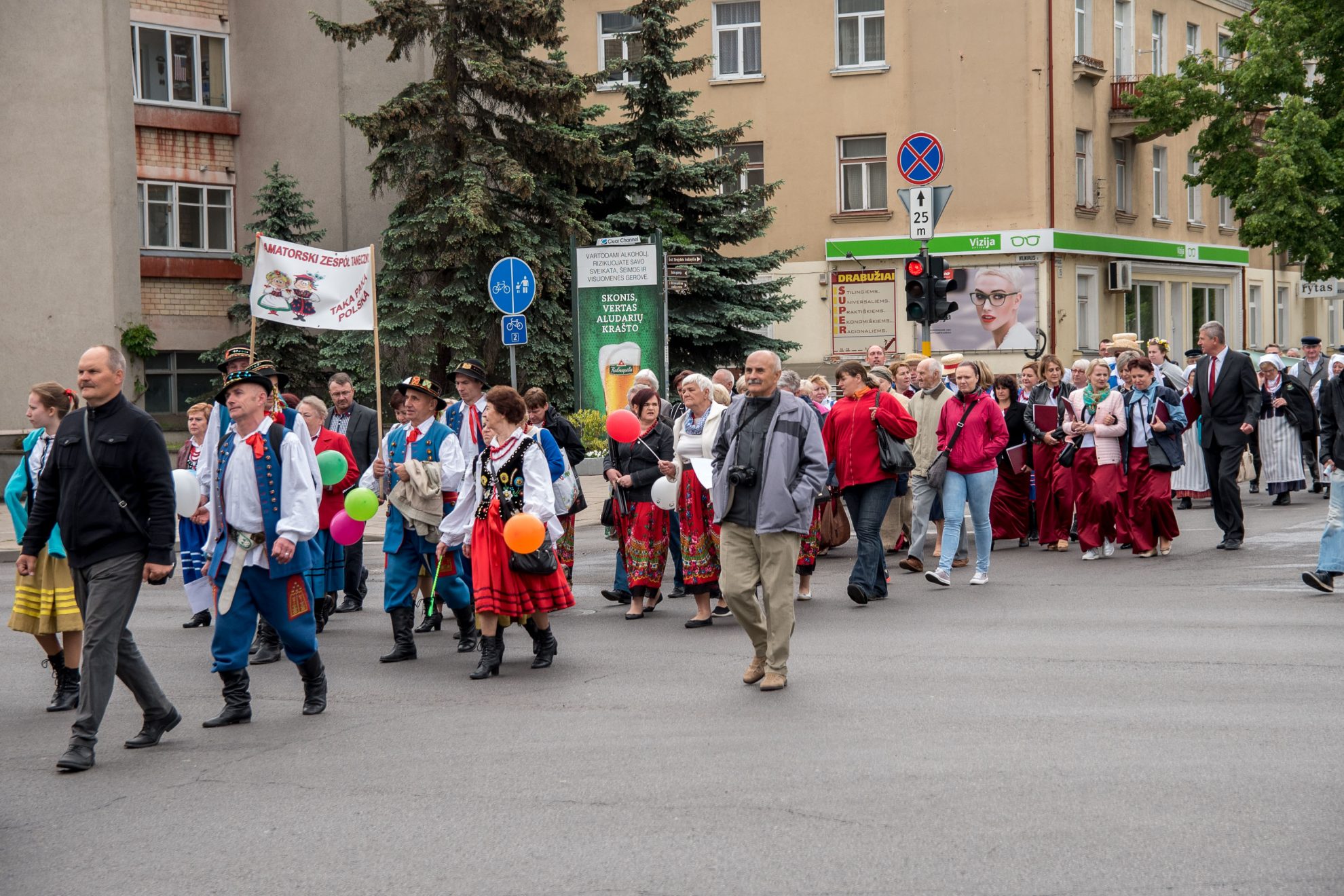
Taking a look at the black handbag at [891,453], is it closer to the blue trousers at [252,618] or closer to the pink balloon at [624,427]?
the pink balloon at [624,427]

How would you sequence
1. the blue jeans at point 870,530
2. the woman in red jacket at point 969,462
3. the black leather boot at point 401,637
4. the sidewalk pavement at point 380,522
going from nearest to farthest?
the black leather boot at point 401,637 < the blue jeans at point 870,530 < the woman in red jacket at point 969,462 < the sidewalk pavement at point 380,522

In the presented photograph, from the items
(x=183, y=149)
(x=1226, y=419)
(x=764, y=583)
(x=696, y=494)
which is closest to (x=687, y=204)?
(x=183, y=149)

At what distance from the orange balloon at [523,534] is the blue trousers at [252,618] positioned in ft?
4.40

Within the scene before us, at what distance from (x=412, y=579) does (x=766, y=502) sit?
109 inches

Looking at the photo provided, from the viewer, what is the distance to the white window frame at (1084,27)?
3838cm

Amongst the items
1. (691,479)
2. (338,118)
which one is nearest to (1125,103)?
(338,118)

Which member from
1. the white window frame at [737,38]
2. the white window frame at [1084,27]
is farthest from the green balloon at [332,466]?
the white window frame at [1084,27]

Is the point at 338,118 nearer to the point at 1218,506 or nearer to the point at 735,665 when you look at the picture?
the point at 1218,506

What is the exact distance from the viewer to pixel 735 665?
9.62 metres

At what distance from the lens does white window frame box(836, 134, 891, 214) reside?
38344mm

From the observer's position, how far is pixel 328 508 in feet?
39.1

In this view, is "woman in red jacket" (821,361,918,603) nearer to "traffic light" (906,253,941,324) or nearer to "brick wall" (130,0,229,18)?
"traffic light" (906,253,941,324)

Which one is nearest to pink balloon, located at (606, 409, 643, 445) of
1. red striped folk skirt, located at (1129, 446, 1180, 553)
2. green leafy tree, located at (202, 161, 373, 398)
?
red striped folk skirt, located at (1129, 446, 1180, 553)

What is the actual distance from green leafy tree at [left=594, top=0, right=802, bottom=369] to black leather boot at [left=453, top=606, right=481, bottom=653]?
57.5 ft
